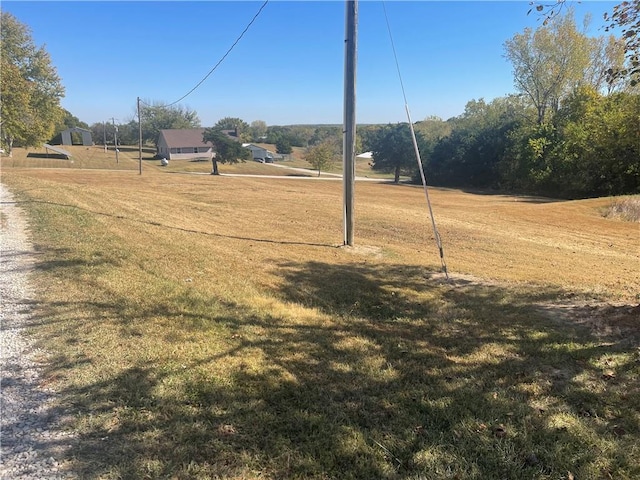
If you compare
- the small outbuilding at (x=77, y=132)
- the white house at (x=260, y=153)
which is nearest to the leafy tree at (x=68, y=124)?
the small outbuilding at (x=77, y=132)

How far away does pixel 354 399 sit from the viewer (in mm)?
3365

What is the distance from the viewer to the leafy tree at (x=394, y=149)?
61.2 m

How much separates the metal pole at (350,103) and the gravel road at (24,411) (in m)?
6.42

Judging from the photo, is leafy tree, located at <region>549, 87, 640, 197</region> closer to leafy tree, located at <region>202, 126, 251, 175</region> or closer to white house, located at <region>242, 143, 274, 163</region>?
leafy tree, located at <region>202, 126, 251, 175</region>

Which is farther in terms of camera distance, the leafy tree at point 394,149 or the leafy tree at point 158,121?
the leafy tree at point 158,121

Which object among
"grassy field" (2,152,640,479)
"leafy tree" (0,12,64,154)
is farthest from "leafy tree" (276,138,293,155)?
"grassy field" (2,152,640,479)

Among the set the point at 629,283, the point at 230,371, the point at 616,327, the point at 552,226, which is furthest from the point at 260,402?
the point at 552,226

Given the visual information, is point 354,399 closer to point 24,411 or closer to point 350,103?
point 24,411

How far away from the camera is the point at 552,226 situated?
1770 cm

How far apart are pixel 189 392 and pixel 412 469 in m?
1.72

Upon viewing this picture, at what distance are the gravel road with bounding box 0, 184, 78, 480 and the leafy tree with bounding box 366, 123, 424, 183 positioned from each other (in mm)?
59094

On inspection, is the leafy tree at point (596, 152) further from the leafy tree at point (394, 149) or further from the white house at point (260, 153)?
the white house at point (260, 153)

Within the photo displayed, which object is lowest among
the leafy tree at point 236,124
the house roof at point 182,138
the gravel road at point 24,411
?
the gravel road at point 24,411

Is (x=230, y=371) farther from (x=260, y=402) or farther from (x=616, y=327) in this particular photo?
(x=616, y=327)
